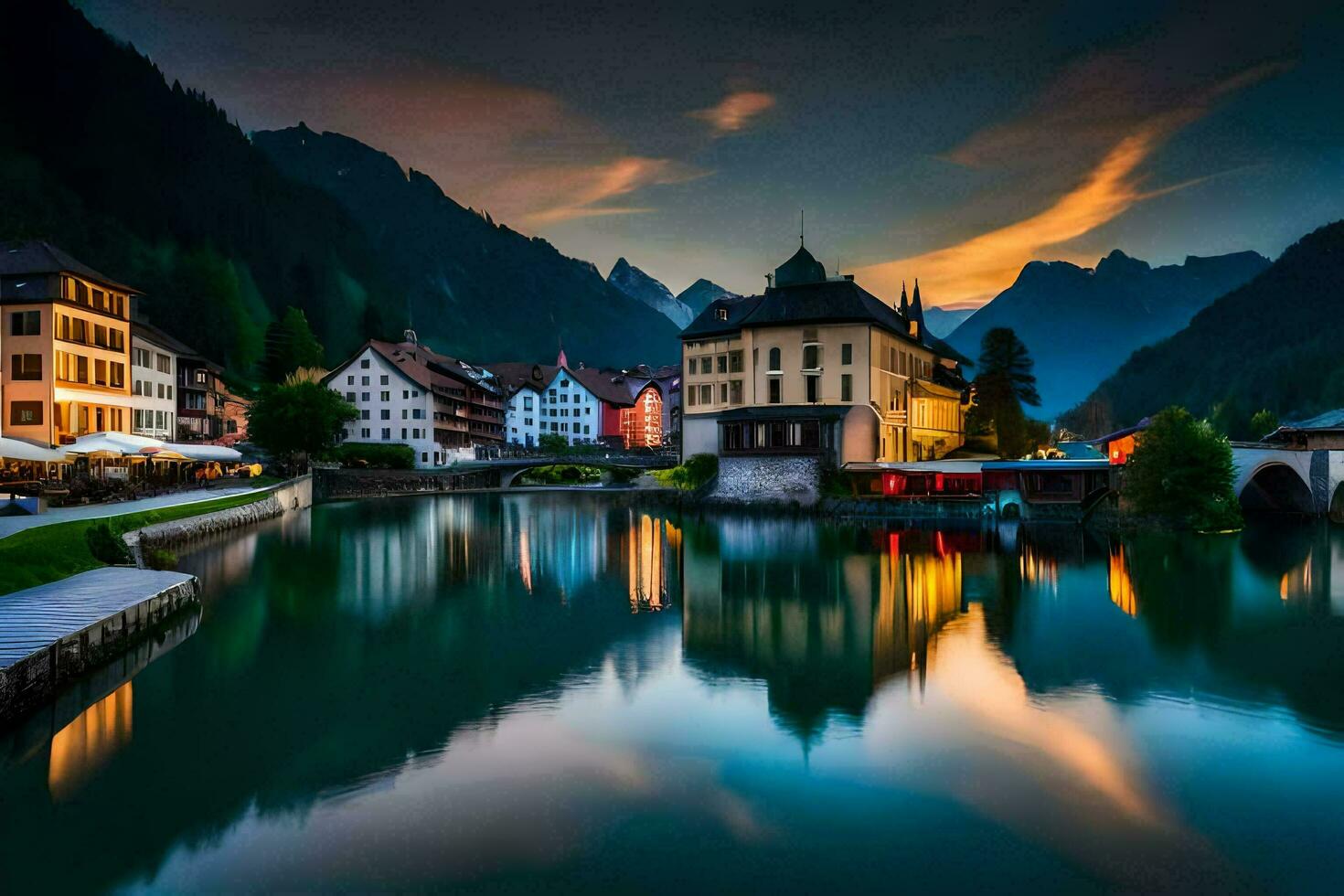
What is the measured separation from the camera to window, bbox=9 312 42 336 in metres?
45.5

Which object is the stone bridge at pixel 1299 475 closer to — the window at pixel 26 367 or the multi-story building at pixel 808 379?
the multi-story building at pixel 808 379

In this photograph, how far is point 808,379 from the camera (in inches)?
2707

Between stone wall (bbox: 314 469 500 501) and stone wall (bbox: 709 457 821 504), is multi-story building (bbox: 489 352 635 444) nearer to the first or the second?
stone wall (bbox: 314 469 500 501)

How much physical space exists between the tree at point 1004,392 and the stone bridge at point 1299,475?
15464 mm

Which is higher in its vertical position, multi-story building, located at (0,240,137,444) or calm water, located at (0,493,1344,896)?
multi-story building, located at (0,240,137,444)

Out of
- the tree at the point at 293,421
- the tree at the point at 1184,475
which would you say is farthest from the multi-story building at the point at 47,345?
the tree at the point at 1184,475

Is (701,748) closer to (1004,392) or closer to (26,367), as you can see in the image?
(26,367)

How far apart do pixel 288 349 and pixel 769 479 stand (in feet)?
273

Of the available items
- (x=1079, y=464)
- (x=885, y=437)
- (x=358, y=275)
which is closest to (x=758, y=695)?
(x=1079, y=464)

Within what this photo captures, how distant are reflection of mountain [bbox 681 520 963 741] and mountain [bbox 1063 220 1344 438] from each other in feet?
333

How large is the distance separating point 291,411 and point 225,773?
69.8 metres

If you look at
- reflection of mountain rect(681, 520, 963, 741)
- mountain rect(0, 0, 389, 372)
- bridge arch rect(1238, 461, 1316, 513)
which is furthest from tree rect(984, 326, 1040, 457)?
mountain rect(0, 0, 389, 372)

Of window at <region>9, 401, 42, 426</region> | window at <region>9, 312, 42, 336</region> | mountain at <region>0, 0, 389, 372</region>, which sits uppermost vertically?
mountain at <region>0, 0, 389, 372</region>

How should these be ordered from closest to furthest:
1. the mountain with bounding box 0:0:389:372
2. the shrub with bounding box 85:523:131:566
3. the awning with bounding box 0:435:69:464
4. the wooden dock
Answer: the wooden dock → the shrub with bounding box 85:523:131:566 → the awning with bounding box 0:435:69:464 → the mountain with bounding box 0:0:389:372
